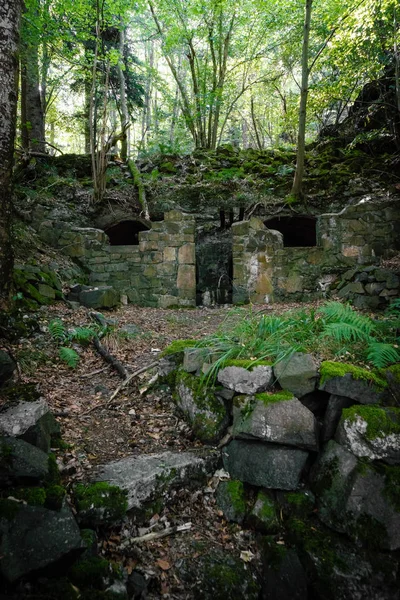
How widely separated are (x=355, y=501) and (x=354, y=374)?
801mm

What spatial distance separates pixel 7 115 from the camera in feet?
10.6

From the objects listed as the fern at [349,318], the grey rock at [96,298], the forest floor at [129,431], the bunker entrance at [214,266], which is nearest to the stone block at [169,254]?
the bunker entrance at [214,266]

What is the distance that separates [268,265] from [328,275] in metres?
1.23

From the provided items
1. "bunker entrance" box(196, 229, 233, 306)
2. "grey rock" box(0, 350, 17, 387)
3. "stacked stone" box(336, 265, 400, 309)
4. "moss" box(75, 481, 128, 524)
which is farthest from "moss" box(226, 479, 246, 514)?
"bunker entrance" box(196, 229, 233, 306)

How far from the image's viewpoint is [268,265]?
6785 mm

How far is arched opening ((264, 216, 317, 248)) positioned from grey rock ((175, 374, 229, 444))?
6.45 m

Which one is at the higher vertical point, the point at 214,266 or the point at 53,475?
the point at 214,266

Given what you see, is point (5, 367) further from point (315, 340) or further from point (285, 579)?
point (315, 340)

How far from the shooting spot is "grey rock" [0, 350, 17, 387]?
2.58 meters

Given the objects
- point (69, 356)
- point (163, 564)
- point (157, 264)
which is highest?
point (157, 264)

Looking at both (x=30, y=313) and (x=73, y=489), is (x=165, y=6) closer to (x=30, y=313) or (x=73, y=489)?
(x=30, y=313)

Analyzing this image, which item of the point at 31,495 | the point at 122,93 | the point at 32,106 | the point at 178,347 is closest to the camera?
the point at 31,495

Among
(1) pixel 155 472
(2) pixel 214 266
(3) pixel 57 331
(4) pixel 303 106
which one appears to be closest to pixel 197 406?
(1) pixel 155 472

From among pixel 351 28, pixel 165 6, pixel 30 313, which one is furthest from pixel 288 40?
pixel 30 313
